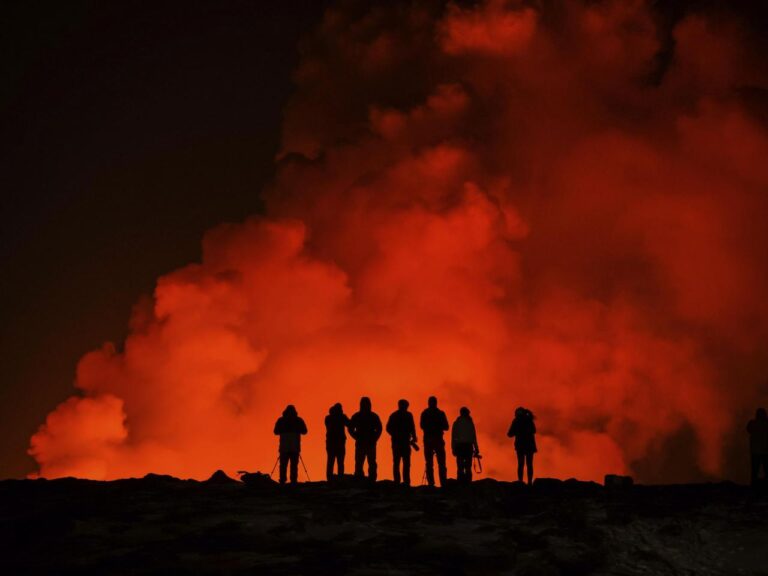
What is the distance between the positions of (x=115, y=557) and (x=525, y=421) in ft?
40.6

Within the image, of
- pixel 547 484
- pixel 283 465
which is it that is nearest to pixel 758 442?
pixel 547 484

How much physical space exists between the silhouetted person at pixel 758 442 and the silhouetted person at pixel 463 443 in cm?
796

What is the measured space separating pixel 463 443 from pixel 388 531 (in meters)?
6.84

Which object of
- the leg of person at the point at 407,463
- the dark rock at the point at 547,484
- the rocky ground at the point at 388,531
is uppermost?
the leg of person at the point at 407,463

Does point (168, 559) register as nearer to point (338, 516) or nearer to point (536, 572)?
point (338, 516)

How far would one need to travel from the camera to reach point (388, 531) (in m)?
18.8

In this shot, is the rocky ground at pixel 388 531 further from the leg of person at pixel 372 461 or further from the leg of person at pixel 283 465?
the leg of person at pixel 283 465

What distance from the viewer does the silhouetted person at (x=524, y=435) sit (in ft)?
82.8

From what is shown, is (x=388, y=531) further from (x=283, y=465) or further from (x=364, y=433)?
(x=283, y=465)

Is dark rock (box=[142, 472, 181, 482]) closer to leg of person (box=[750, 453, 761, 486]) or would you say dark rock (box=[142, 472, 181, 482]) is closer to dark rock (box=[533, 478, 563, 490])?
dark rock (box=[533, 478, 563, 490])

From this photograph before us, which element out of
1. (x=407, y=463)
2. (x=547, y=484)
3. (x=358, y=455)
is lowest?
(x=547, y=484)

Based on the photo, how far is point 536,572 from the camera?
1656 cm

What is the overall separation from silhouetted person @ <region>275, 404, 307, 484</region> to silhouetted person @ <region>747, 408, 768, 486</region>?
42.2 feet

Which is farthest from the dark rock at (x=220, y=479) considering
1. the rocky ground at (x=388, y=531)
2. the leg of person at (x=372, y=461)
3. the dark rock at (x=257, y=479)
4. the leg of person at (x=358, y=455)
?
the leg of person at (x=372, y=461)
